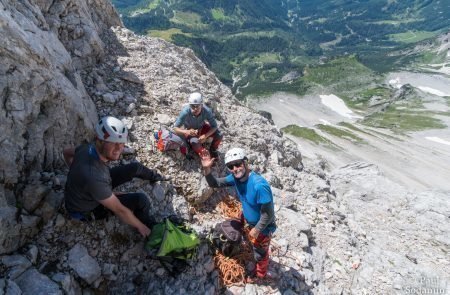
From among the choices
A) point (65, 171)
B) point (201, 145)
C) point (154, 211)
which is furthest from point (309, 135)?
point (65, 171)

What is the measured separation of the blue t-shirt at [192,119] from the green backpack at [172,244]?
15.9 ft

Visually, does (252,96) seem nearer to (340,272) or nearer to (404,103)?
(404,103)

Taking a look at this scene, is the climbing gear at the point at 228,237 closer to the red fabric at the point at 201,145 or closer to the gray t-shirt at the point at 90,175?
the red fabric at the point at 201,145

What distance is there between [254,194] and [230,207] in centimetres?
423

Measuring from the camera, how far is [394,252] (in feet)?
56.0

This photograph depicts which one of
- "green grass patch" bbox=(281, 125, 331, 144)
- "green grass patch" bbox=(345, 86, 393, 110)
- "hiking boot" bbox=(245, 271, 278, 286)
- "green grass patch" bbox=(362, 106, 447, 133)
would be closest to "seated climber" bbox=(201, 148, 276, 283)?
"hiking boot" bbox=(245, 271, 278, 286)

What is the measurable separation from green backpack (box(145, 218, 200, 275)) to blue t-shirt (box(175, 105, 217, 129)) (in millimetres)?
4832

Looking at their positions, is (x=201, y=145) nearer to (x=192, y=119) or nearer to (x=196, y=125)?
(x=196, y=125)

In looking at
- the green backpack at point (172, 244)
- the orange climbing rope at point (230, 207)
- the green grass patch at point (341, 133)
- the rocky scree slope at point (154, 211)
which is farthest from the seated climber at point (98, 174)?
the green grass patch at point (341, 133)

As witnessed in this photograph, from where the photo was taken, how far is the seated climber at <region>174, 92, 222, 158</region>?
13938 millimetres

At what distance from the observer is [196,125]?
1437 centimetres

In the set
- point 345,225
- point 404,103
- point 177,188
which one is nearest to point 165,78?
point 177,188

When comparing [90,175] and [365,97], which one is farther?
[365,97]

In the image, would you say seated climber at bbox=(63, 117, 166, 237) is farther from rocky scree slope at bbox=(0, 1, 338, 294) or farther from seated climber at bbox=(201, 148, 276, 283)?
seated climber at bbox=(201, 148, 276, 283)
